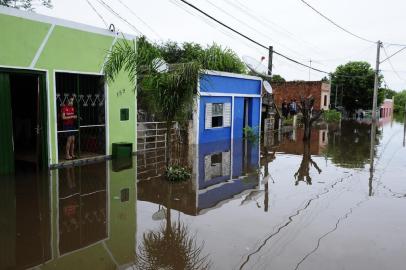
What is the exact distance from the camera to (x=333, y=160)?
13516 millimetres

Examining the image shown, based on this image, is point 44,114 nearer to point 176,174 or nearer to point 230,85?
point 176,174

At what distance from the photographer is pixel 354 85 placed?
46.0m

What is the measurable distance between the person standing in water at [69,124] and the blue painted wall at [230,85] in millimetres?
5785

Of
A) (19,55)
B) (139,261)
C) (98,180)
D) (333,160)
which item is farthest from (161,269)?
(333,160)

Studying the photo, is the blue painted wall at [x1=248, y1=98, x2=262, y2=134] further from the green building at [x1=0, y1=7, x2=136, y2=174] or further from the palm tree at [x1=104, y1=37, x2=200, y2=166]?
the palm tree at [x1=104, y1=37, x2=200, y2=166]

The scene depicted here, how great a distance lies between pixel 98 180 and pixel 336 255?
6.02m

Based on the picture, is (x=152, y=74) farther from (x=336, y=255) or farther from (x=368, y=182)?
(x=368, y=182)

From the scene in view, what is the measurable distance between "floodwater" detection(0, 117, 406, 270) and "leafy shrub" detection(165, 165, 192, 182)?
27 centimetres

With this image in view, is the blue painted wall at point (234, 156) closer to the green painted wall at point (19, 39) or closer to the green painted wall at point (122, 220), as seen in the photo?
the green painted wall at point (122, 220)

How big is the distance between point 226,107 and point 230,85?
1106 mm

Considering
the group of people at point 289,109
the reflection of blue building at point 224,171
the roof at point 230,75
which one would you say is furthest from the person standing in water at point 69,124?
the group of people at point 289,109

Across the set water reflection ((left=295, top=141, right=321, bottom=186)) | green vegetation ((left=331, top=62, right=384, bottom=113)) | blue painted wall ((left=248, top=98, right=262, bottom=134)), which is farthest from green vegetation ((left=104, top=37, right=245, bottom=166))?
green vegetation ((left=331, top=62, right=384, bottom=113))

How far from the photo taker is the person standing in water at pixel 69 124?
10336 millimetres

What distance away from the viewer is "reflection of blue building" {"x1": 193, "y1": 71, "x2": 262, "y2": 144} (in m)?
16.0
